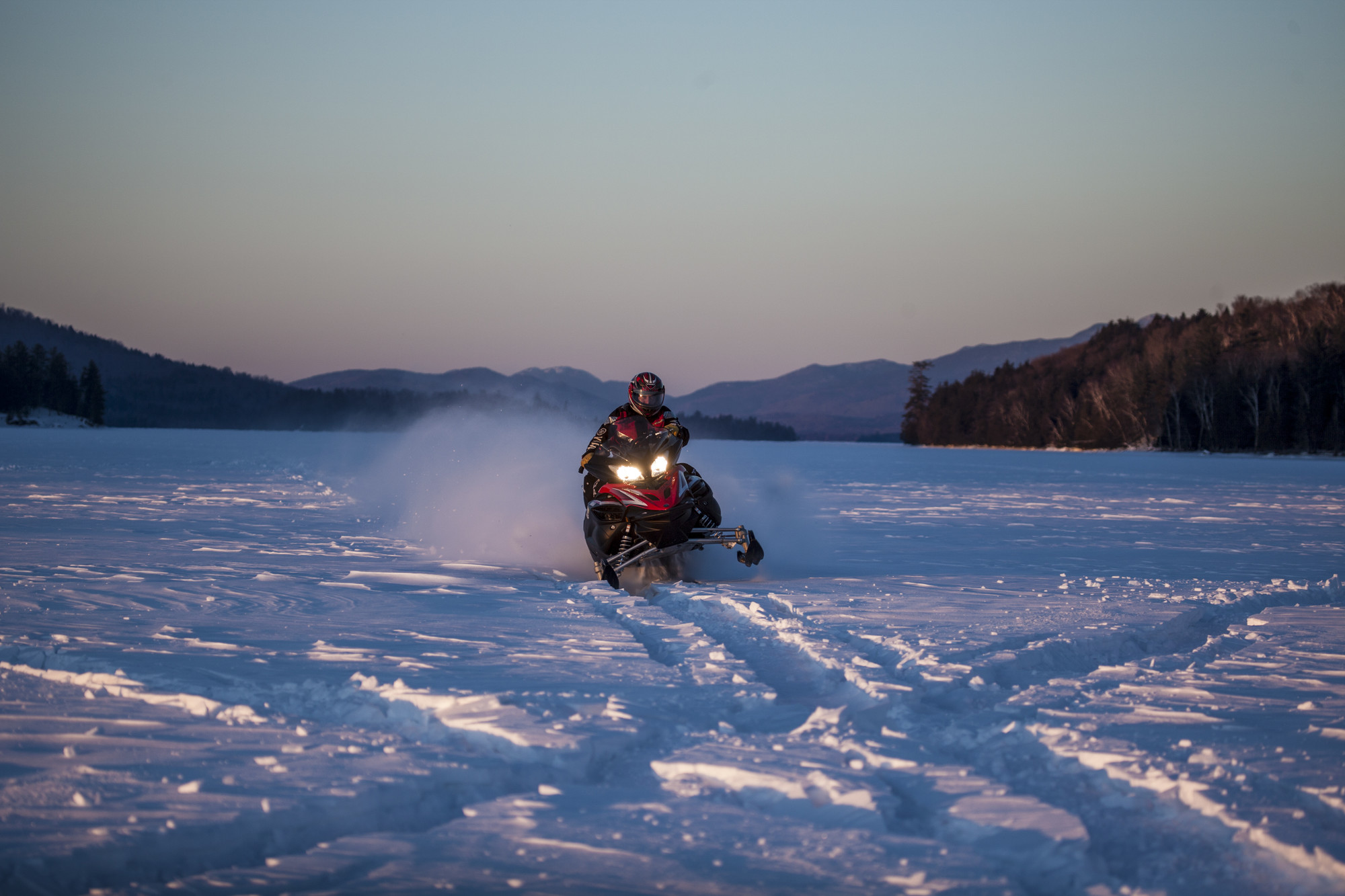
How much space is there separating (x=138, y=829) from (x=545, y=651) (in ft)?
10.7

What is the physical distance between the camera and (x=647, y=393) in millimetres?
9758

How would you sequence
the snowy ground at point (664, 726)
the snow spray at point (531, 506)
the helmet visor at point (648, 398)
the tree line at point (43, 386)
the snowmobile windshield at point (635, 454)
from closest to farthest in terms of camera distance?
1. the snowy ground at point (664, 726)
2. the snowmobile windshield at point (635, 454)
3. the helmet visor at point (648, 398)
4. the snow spray at point (531, 506)
5. the tree line at point (43, 386)

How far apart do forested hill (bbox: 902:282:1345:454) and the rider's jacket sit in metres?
80.3

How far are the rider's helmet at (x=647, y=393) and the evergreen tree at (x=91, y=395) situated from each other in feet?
477

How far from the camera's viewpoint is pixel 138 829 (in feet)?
10.5

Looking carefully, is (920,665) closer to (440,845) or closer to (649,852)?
(649,852)

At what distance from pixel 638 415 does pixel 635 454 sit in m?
0.52

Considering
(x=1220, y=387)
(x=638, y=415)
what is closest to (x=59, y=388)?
(x=1220, y=387)

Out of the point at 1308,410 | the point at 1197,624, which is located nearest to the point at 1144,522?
the point at 1197,624

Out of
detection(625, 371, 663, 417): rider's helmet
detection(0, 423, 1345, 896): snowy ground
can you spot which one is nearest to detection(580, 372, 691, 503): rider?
detection(625, 371, 663, 417): rider's helmet

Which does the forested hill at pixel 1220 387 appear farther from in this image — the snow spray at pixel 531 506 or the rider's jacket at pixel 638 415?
the rider's jacket at pixel 638 415

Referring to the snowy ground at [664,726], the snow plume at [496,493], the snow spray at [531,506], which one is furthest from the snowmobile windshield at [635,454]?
the snow plume at [496,493]

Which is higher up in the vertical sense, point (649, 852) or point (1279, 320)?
point (1279, 320)

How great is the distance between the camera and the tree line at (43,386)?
12275cm
